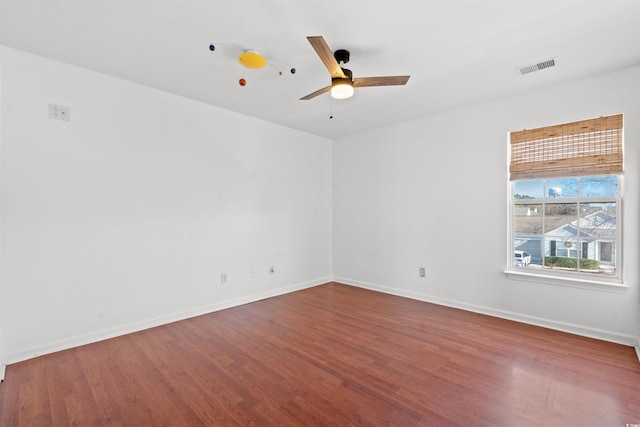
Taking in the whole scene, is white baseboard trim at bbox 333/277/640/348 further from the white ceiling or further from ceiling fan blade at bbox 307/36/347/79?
ceiling fan blade at bbox 307/36/347/79

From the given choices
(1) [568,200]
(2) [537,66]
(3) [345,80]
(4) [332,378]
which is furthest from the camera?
(1) [568,200]

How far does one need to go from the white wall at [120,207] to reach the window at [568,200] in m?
3.38

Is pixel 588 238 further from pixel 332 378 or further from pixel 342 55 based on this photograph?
pixel 342 55

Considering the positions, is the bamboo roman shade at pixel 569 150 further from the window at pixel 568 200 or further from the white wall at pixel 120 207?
the white wall at pixel 120 207

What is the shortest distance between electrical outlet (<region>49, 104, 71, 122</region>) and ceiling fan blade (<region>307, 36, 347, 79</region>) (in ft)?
8.56

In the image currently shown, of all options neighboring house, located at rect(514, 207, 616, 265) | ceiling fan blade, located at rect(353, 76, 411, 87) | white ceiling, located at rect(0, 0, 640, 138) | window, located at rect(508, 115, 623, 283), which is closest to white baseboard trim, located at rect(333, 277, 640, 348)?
window, located at rect(508, 115, 623, 283)

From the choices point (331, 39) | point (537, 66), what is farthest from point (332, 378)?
point (537, 66)

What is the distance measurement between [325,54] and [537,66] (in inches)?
87.5

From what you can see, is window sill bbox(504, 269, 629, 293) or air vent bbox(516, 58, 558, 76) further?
window sill bbox(504, 269, 629, 293)

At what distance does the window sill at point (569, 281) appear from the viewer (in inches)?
116

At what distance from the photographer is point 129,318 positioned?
3.23 meters

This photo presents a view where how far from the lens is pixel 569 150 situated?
3.23m

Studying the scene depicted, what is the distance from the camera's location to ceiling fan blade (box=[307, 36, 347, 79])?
1.92m

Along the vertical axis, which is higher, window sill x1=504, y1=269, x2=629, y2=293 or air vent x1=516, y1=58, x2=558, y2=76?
air vent x1=516, y1=58, x2=558, y2=76
